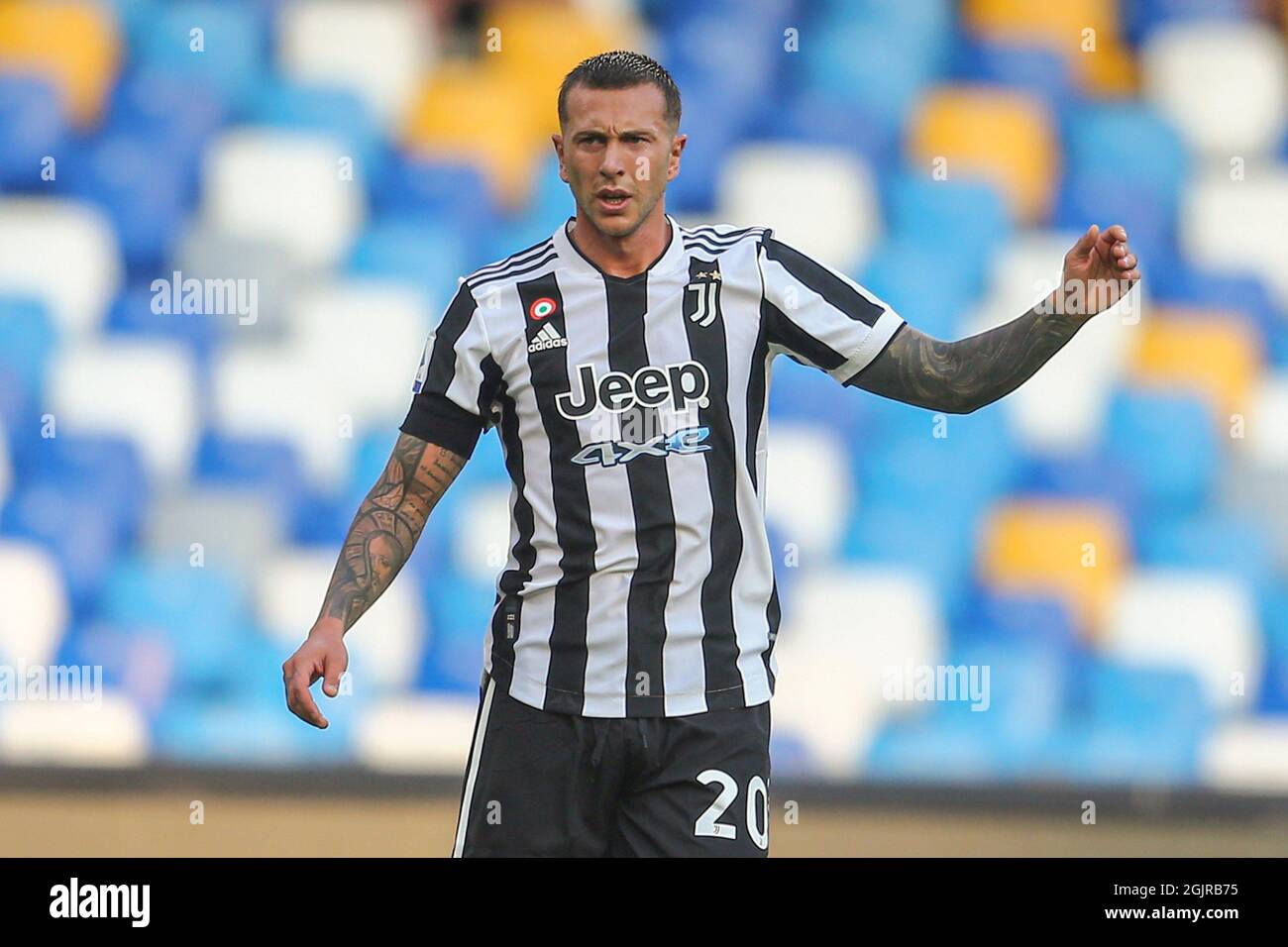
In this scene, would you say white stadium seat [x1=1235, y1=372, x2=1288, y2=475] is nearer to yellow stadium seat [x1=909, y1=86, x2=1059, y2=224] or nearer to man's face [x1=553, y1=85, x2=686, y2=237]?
yellow stadium seat [x1=909, y1=86, x2=1059, y2=224]

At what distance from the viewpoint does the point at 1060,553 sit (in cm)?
530

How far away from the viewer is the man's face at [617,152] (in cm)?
253

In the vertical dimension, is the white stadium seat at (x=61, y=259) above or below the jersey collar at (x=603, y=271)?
above

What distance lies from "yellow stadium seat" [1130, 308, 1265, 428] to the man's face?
10.7 ft

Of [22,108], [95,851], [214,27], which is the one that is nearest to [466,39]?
[214,27]

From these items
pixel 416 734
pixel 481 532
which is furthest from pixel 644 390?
pixel 481 532

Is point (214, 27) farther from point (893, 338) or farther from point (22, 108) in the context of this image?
point (893, 338)

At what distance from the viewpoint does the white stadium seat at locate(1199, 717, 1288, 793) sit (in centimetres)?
495

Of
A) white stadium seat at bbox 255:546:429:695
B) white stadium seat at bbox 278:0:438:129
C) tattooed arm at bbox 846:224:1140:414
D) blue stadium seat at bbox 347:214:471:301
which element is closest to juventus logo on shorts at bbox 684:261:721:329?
tattooed arm at bbox 846:224:1140:414

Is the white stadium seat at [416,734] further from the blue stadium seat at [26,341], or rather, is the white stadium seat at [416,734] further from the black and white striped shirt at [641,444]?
the black and white striped shirt at [641,444]

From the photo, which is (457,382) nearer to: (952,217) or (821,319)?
(821,319)

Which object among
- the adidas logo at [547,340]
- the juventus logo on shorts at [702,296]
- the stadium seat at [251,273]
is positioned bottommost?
the adidas logo at [547,340]

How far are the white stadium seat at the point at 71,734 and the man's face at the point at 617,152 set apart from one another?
285cm

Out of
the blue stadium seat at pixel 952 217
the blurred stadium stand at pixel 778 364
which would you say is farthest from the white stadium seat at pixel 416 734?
the blue stadium seat at pixel 952 217
